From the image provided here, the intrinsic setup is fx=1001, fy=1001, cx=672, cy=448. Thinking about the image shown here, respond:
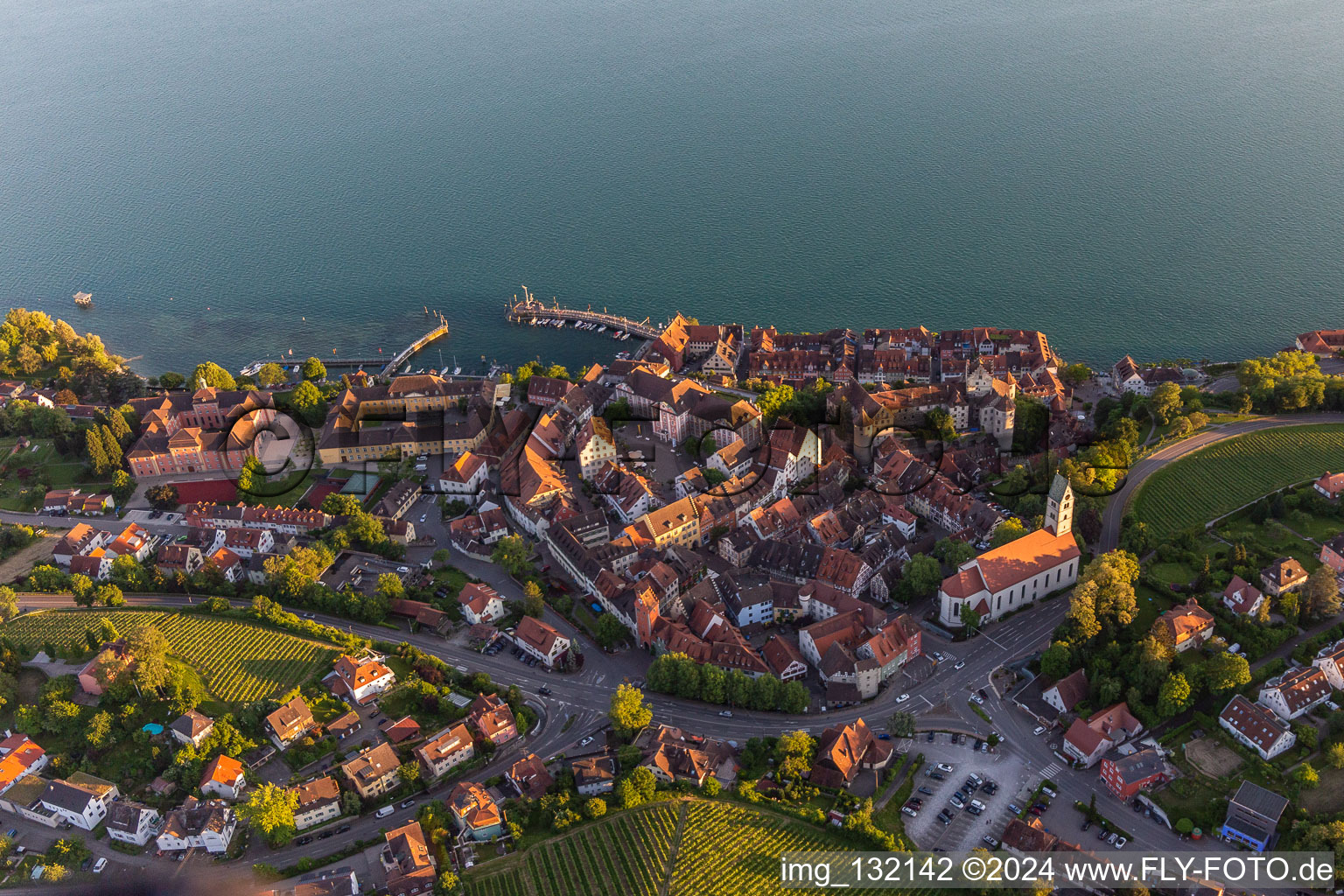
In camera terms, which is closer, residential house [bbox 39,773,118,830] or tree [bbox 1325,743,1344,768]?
tree [bbox 1325,743,1344,768]

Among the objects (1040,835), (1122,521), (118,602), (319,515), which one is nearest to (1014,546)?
(1122,521)

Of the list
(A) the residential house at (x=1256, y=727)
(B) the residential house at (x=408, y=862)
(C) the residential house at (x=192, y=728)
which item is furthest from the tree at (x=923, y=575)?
(C) the residential house at (x=192, y=728)

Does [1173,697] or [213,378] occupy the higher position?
[213,378]

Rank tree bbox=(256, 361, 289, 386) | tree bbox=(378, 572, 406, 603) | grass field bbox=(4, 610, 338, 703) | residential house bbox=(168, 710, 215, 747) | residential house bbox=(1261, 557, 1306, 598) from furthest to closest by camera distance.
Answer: tree bbox=(256, 361, 289, 386) → tree bbox=(378, 572, 406, 603) → grass field bbox=(4, 610, 338, 703) → residential house bbox=(1261, 557, 1306, 598) → residential house bbox=(168, 710, 215, 747)

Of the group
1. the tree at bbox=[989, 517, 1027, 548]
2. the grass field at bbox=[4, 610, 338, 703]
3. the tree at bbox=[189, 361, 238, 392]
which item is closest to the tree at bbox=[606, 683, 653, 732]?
the grass field at bbox=[4, 610, 338, 703]

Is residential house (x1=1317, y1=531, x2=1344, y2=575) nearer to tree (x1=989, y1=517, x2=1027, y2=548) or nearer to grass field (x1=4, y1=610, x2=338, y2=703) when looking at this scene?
tree (x1=989, y1=517, x2=1027, y2=548)

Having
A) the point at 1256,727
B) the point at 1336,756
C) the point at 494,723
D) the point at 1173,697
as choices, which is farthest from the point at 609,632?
the point at 1336,756

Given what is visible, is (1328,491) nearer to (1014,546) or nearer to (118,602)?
(1014,546)

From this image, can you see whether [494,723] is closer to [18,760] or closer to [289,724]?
[289,724]
